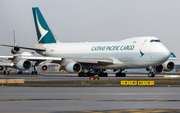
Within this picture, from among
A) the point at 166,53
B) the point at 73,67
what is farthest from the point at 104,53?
the point at 166,53

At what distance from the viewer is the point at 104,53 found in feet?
171

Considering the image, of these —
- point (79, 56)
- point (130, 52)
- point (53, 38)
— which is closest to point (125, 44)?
point (130, 52)

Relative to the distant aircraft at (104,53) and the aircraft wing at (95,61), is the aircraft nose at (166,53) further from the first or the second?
the aircraft wing at (95,61)

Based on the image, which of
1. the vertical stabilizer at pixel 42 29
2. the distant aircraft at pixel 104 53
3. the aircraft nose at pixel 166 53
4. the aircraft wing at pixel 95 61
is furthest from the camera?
the vertical stabilizer at pixel 42 29

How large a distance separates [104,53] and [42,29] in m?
15.2

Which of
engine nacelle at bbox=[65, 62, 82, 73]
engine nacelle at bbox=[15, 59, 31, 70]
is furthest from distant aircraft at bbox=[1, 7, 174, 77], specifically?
engine nacelle at bbox=[15, 59, 31, 70]

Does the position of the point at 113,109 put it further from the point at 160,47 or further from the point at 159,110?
the point at 160,47

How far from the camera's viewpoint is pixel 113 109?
1322 centimetres

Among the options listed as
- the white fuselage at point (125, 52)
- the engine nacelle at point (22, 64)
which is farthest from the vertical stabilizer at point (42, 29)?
the engine nacelle at point (22, 64)

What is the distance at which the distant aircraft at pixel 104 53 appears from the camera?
46831 mm

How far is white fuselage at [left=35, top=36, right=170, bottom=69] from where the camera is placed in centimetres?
4635

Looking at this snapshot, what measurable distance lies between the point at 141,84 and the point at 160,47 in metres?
18.3

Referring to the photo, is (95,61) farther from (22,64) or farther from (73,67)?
(22,64)

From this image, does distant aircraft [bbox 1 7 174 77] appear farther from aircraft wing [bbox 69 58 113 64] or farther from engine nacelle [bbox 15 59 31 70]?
engine nacelle [bbox 15 59 31 70]
